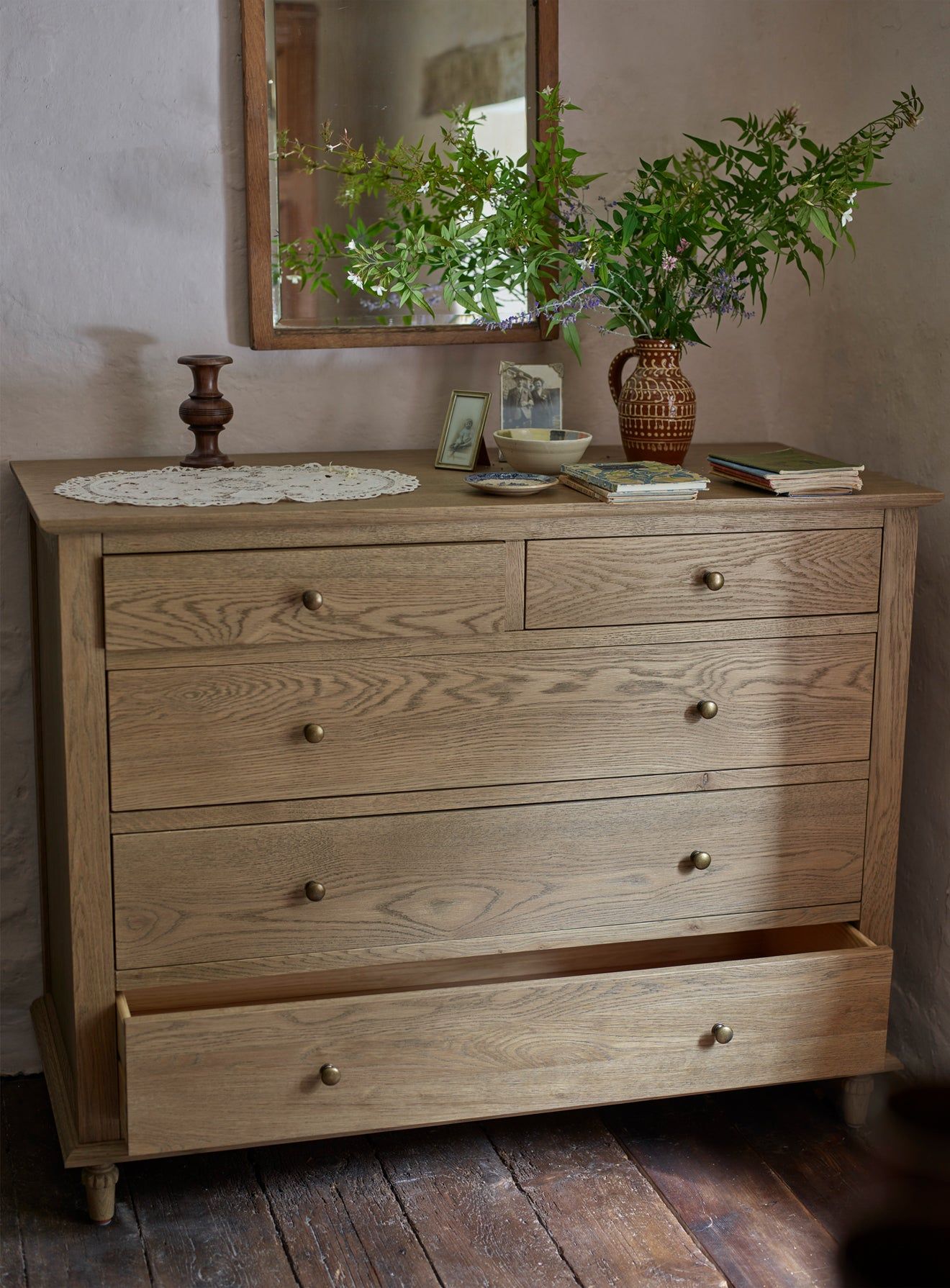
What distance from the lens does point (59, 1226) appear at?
192 centimetres

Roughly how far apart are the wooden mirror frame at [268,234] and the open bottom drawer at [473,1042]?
1.00 meters

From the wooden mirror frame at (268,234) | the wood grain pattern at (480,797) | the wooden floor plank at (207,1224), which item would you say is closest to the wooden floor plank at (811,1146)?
the wood grain pattern at (480,797)

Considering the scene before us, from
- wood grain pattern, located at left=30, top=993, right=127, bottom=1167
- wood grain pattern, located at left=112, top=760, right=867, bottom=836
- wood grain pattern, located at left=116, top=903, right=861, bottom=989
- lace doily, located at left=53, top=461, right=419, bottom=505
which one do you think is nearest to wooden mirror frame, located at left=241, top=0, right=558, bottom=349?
lace doily, located at left=53, top=461, right=419, bottom=505

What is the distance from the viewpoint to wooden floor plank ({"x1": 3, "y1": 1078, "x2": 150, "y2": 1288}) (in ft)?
5.96

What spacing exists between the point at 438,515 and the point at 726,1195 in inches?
42.0

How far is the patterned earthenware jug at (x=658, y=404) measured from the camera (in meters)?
2.07

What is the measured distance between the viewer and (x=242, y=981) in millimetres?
1961

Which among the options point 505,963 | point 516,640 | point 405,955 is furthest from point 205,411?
point 505,963

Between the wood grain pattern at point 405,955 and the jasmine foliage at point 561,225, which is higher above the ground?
the jasmine foliage at point 561,225

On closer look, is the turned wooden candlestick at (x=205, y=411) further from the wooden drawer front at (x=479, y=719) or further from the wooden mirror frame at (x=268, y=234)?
the wooden drawer front at (x=479, y=719)

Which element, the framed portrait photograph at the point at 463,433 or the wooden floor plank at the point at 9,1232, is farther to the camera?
the framed portrait photograph at the point at 463,433

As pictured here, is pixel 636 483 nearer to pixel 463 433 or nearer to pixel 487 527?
pixel 487 527

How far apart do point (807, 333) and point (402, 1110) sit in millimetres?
1497

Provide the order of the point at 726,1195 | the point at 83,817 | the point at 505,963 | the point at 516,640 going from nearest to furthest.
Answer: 1. the point at 83,817
2. the point at 516,640
3. the point at 726,1195
4. the point at 505,963
